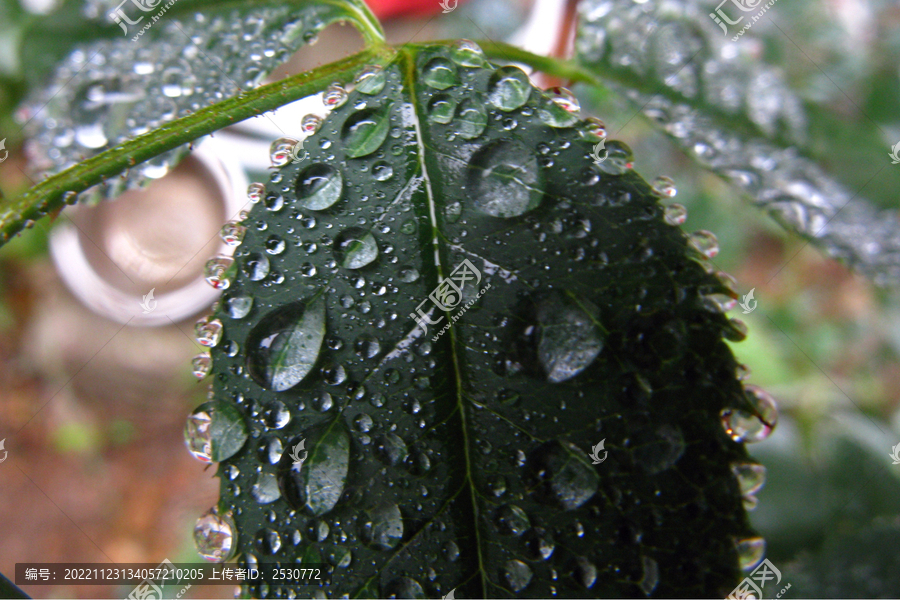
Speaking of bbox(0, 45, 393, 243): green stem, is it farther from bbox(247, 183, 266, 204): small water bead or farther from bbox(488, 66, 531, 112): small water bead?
bbox(488, 66, 531, 112): small water bead

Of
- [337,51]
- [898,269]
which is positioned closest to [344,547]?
[898,269]

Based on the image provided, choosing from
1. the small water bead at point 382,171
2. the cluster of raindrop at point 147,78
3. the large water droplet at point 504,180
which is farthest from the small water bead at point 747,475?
the cluster of raindrop at point 147,78

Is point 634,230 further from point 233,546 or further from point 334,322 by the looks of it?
point 233,546

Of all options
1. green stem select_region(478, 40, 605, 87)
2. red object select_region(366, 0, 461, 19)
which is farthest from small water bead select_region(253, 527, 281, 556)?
red object select_region(366, 0, 461, 19)

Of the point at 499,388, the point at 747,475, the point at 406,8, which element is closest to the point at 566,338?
the point at 499,388

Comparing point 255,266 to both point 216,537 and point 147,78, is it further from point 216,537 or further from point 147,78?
point 147,78

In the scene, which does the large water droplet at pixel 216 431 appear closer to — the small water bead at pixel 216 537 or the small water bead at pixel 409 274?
the small water bead at pixel 216 537

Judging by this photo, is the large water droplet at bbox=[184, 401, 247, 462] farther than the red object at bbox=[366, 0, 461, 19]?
No
